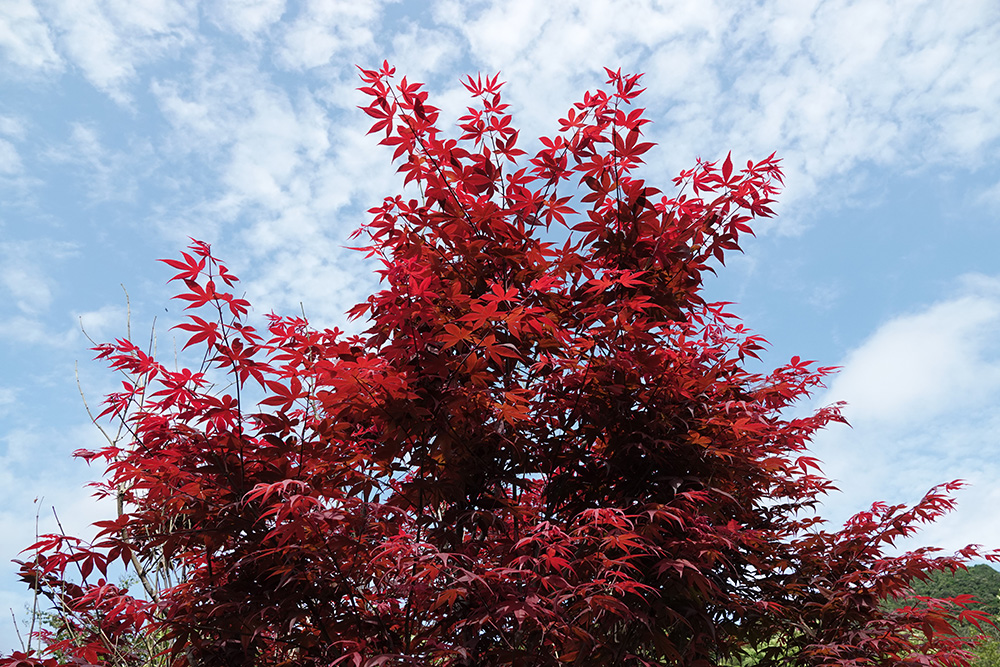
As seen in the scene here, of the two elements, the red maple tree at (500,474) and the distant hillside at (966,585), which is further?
the distant hillside at (966,585)

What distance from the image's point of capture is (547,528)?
328 centimetres

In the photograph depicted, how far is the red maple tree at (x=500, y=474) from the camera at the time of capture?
3.45 m

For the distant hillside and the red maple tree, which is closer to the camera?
the red maple tree

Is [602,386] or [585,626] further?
[602,386]

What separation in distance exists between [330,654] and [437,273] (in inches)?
74.7

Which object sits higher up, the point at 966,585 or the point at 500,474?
the point at 966,585

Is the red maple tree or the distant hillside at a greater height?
the distant hillside

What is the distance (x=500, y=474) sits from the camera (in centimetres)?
393

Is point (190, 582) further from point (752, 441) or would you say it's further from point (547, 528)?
point (752, 441)

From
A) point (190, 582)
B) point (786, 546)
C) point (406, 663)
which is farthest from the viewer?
point (786, 546)

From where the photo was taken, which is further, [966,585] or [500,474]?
[966,585]

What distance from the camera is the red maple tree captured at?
3.45m

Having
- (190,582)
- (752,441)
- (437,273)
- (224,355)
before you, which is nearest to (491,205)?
(437,273)

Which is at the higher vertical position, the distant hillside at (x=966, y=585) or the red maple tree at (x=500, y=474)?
the distant hillside at (x=966, y=585)
